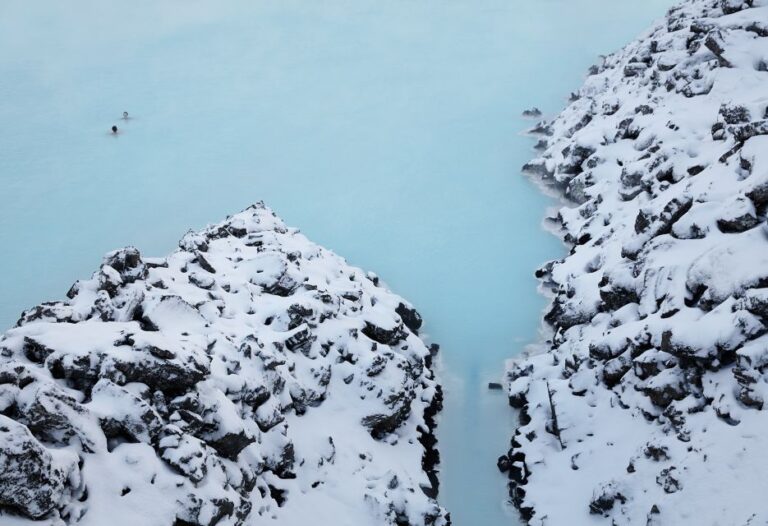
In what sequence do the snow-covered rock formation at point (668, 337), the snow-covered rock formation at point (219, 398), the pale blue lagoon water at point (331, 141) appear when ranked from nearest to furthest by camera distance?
the snow-covered rock formation at point (219, 398) → the snow-covered rock formation at point (668, 337) → the pale blue lagoon water at point (331, 141)

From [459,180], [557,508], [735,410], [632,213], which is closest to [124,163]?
[459,180]

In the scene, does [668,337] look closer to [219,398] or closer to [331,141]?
[219,398]

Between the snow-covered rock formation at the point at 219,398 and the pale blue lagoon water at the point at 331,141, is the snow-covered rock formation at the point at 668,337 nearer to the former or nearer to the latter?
the pale blue lagoon water at the point at 331,141

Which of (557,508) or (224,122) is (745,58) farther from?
(224,122)

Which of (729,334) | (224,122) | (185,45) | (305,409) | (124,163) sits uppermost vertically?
(185,45)

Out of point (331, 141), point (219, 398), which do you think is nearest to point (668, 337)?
point (219, 398)

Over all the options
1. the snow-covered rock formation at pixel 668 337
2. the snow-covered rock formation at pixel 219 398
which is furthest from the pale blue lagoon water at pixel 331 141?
the snow-covered rock formation at pixel 219 398

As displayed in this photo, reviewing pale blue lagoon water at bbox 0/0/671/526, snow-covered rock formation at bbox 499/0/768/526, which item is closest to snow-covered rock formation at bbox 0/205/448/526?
pale blue lagoon water at bbox 0/0/671/526
